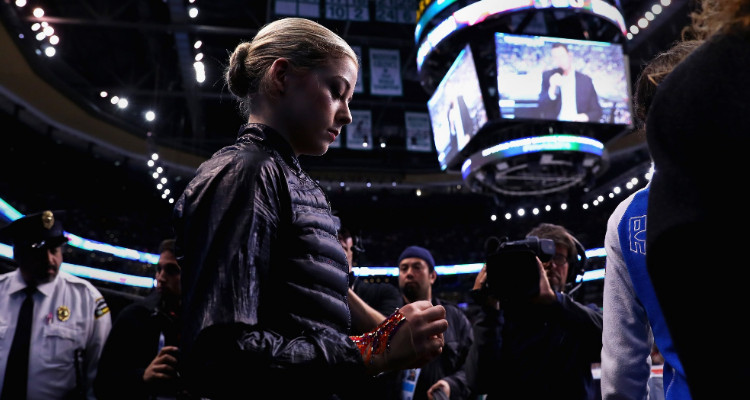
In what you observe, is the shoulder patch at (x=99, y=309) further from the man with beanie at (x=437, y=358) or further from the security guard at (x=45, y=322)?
the man with beanie at (x=437, y=358)

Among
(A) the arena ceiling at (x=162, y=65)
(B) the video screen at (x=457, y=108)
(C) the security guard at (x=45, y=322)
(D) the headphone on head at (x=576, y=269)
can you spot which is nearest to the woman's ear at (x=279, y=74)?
(D) the headphone on head at (x=576, y=269)

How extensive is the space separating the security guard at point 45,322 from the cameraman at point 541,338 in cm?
218

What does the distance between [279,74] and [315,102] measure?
0.11 metres

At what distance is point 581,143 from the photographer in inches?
378

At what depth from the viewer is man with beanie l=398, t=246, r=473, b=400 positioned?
351 centimetres

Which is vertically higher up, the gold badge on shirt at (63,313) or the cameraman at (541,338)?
the gold badge on shirt at (63,313)

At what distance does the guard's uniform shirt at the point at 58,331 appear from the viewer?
3023 millimetres

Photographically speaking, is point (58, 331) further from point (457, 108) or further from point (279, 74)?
point (457, 108)

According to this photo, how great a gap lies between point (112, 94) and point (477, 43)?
9.63 m

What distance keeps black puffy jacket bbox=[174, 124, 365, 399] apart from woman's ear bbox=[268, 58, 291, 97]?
0.17 meters

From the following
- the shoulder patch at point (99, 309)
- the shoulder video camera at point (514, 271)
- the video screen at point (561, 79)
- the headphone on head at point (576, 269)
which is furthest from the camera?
the video screen at point (561, 79)

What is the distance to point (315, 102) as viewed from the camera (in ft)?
4.42

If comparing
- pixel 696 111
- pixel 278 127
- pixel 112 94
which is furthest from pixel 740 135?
pixel 112 94

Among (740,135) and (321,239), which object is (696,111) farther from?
(321,239)
